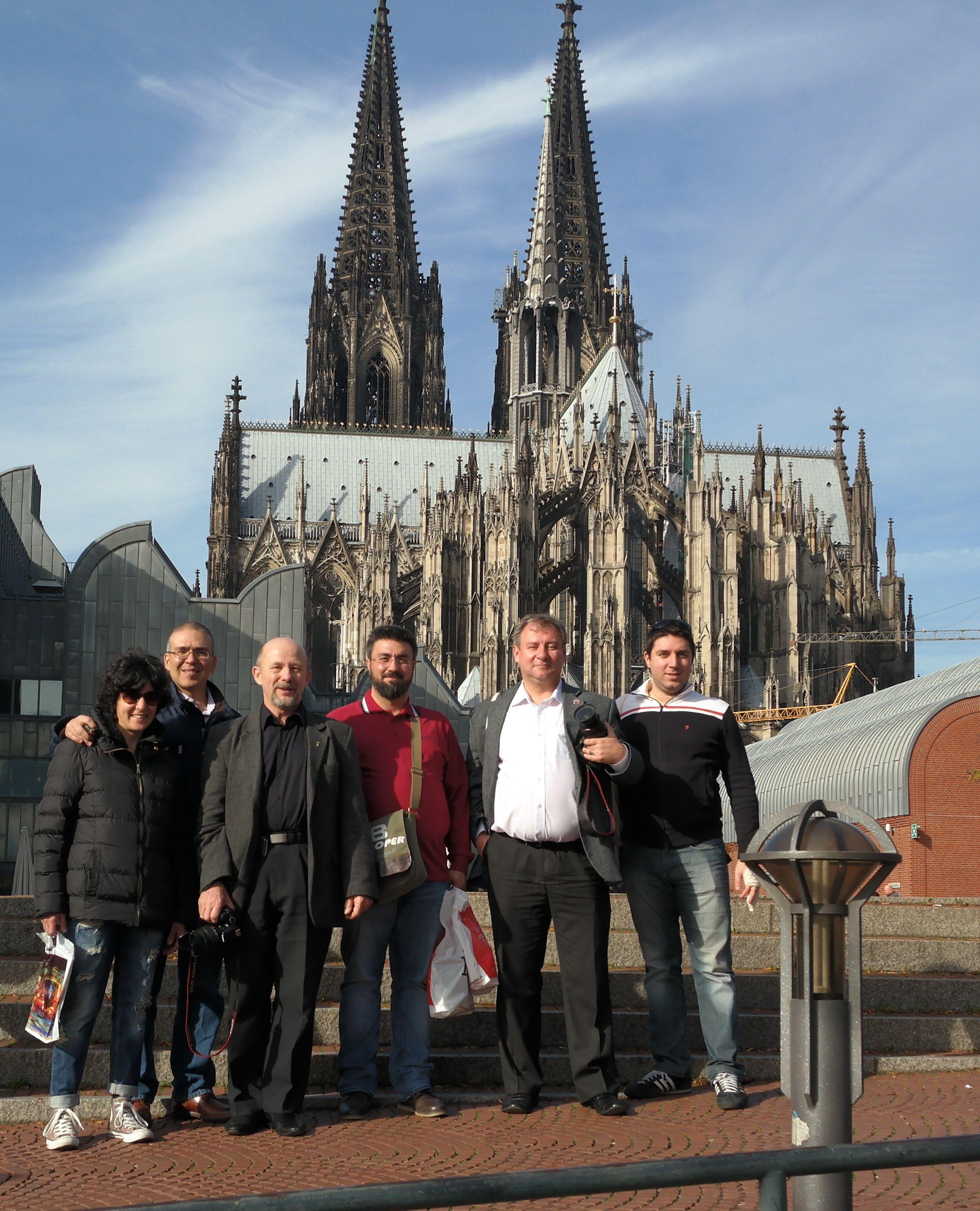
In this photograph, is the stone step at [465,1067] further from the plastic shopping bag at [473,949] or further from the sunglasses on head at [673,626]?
the sunglasses on head at [673,626]

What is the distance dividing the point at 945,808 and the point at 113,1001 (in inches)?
677

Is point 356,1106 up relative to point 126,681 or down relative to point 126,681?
down

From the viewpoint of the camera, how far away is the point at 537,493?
153 ft

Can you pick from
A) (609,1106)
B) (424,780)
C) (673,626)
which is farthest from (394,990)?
(673,626)

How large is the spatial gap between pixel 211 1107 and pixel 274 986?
536mm

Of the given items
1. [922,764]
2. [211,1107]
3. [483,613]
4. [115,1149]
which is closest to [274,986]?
[211,1107]

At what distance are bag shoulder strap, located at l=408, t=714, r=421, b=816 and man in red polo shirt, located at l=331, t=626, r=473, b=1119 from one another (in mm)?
26

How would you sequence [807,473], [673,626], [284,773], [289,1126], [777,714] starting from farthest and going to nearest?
[807,473] < [777,714] < [673,626] < [284,773] < [289,1126]

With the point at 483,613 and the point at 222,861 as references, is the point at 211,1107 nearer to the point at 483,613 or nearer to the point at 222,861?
the point at 222,861

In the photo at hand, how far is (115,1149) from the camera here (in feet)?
17.0

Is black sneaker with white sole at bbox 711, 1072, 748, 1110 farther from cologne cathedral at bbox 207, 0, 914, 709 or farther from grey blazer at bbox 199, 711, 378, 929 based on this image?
cologne cathedral at bbox 207, 0, 914, 709

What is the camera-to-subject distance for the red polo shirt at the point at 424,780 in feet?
19.8

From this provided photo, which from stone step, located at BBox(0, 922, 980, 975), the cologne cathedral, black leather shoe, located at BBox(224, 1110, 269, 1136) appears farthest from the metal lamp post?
the cologne cathedral

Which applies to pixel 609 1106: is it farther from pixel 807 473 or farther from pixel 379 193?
pixel 379 193
